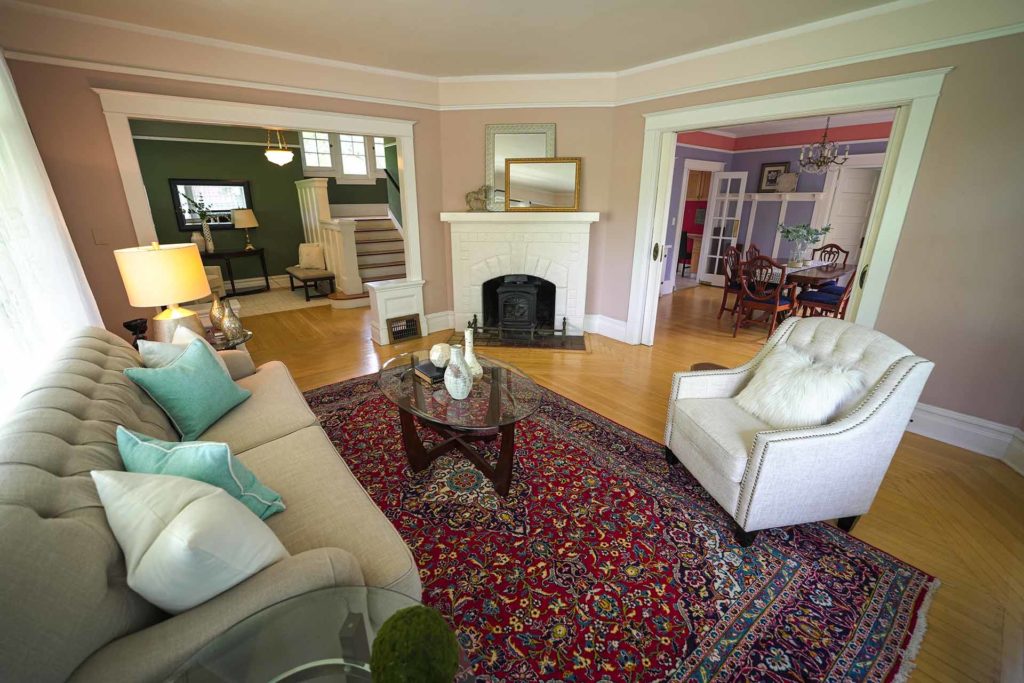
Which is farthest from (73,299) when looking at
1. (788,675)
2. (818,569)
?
(818,569)

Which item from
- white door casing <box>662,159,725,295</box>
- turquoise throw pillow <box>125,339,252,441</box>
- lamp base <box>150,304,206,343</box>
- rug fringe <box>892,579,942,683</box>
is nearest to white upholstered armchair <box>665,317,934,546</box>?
rug fringe <box>892,579,942,683</box>

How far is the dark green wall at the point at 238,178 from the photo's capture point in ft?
20.0

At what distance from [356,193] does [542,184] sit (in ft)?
15.2

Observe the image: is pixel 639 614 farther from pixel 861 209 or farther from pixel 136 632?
pixel 861 209

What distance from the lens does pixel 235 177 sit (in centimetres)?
665

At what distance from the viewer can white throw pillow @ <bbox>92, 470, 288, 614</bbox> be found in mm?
888

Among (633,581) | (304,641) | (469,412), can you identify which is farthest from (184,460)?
(633,581)

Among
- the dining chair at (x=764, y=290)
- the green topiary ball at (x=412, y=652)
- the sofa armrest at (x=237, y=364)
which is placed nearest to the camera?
the green topiary ball at (x=412, y=652)

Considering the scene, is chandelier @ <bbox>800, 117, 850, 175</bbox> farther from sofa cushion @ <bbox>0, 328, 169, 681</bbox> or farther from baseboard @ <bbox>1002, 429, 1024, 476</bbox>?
sofa cushion @ <bbox>0, 328, 169, 681</bbox>

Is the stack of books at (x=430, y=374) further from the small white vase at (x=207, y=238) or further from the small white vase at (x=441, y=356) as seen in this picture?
the small white vase at (x=207, y=238)

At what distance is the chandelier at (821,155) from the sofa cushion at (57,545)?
6549 millimetres

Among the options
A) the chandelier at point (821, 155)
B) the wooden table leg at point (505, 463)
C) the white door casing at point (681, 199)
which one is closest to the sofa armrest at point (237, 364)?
the wooden table leg at point (505, 463)

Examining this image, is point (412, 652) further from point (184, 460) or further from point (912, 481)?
point (912, 481)

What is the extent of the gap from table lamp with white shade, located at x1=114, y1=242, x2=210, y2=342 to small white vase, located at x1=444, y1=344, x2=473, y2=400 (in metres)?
1.68
